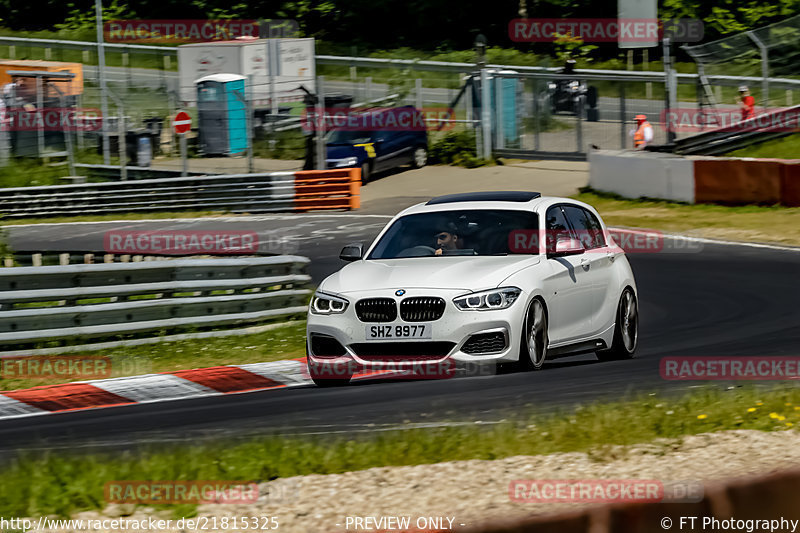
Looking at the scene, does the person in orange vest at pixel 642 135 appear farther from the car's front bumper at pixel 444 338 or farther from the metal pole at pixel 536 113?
the car's front bumper at pixel 444 338

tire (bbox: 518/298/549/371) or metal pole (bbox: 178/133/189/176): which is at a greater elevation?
metal pole (bbox: 178/133/189/176)

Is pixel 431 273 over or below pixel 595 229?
below

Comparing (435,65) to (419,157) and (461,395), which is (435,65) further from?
(461,395)

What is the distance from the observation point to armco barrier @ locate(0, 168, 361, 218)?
2808 centimetres

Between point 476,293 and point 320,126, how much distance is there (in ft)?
67.4

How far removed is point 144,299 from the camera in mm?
13062

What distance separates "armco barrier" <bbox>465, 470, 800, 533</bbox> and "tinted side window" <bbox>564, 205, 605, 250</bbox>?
22.8 feet

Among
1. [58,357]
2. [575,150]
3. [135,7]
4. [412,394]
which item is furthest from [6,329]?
[135,7]

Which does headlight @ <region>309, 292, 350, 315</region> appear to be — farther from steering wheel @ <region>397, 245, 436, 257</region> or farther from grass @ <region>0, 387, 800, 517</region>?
grass @ <region>0, 387, 800, 517</region>

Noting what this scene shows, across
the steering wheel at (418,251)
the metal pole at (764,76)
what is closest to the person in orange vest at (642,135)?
the metal pole at (764,76)
